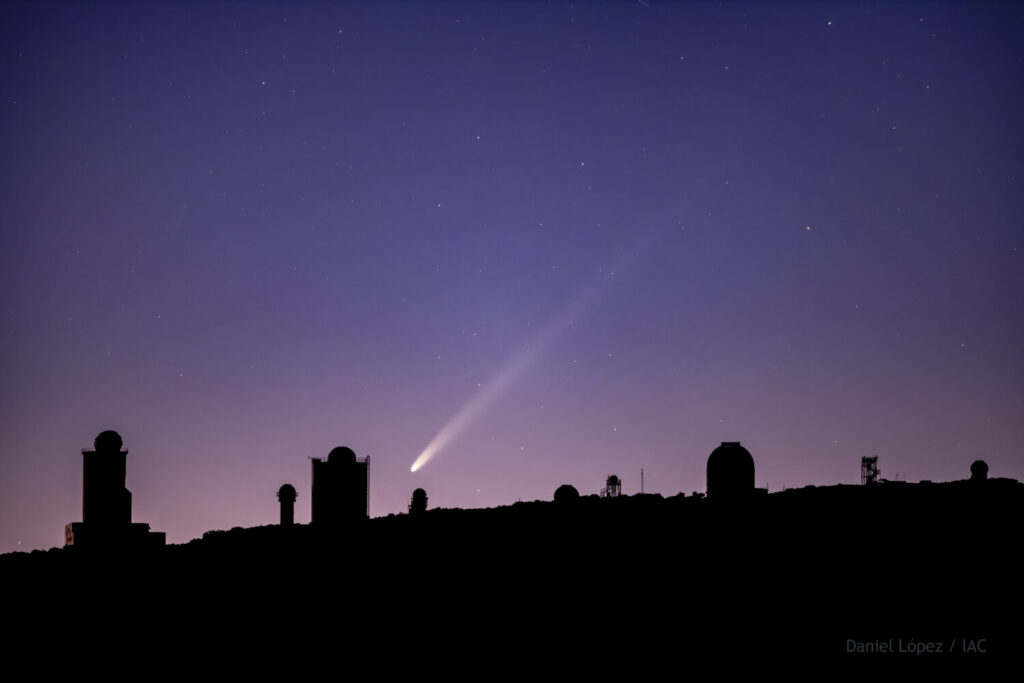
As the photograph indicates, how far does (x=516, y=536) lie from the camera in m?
25.7

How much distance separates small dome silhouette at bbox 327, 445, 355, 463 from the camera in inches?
1203

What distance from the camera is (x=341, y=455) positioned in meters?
30.6

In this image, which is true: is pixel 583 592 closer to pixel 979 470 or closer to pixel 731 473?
pixel 731 473

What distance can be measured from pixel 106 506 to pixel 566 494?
1403cm

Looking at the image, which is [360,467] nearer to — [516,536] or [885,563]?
[516,536]

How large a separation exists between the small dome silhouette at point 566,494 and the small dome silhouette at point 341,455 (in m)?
6.73

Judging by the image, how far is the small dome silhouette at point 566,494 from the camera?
30.8m

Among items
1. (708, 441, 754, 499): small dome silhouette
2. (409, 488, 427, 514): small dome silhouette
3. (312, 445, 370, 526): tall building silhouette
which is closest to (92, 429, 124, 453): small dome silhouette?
(312, 445, 370, 526): tall building silhouette

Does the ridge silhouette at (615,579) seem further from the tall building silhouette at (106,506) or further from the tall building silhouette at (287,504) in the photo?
the tall building silhouette at (287,504)

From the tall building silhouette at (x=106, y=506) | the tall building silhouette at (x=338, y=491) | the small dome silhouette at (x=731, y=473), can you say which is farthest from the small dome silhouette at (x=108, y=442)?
the small dome silhouette at (x=731, y=473)

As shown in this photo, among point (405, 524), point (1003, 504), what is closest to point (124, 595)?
point (405, 524)

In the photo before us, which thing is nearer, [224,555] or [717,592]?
[717,592]

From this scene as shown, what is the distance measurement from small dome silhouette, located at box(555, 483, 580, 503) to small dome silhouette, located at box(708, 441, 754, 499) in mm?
7000

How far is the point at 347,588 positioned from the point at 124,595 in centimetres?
636
